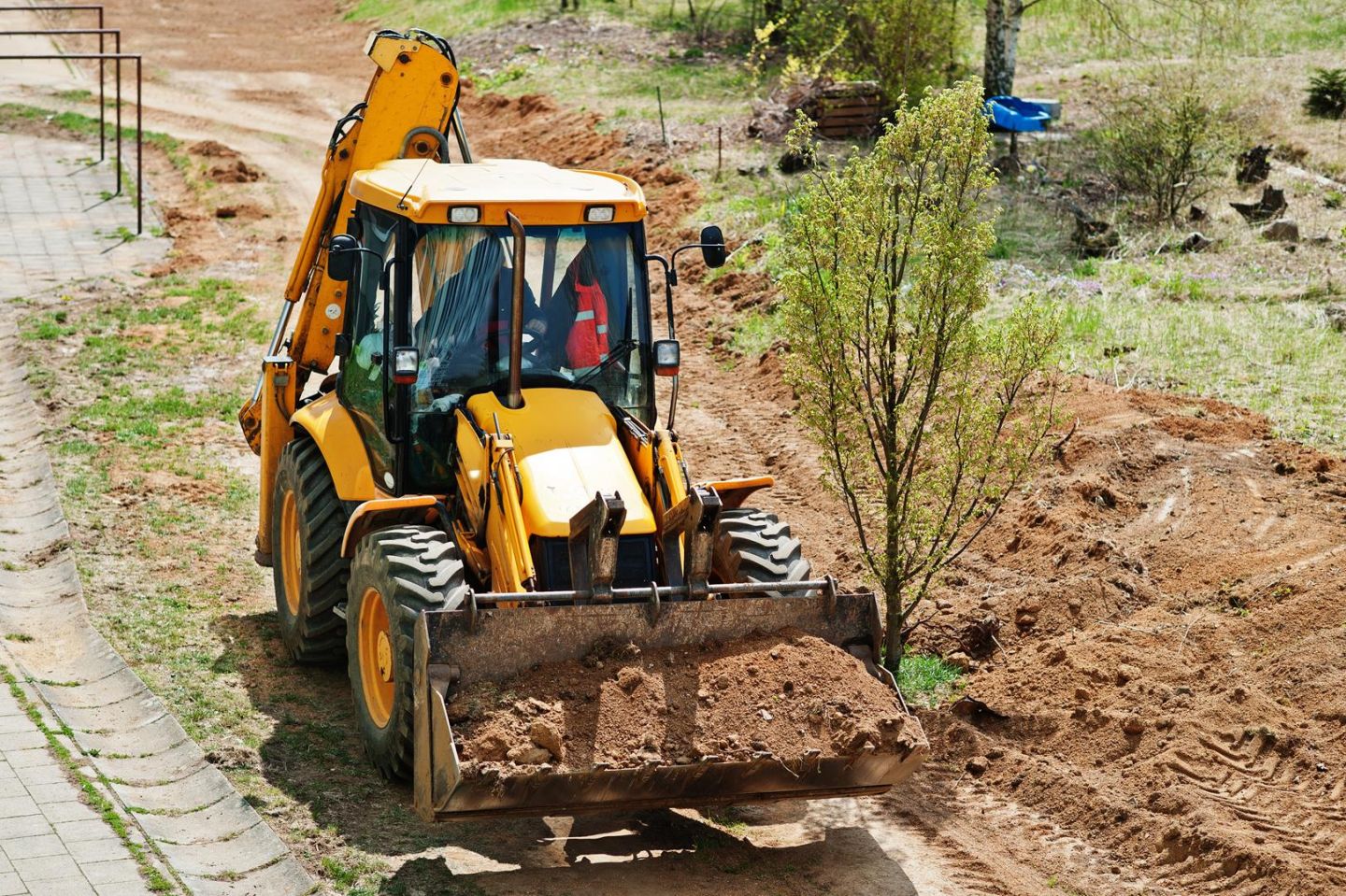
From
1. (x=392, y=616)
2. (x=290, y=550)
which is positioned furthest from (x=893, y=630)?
(x=290, y=550)

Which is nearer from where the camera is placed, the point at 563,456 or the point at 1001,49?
the point at 563,456

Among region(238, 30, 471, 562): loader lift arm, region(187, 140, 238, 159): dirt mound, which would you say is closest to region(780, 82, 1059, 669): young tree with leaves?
region(238, 30, 471, 562): loader lift arm

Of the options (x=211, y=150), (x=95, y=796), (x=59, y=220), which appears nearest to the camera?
(x=95, y=796)

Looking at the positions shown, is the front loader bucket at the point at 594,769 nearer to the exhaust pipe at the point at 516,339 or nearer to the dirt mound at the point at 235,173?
the exhaust pipe at the point at 516,339

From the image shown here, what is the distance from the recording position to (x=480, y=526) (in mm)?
8469

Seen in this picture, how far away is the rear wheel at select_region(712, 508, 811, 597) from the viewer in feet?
27.7

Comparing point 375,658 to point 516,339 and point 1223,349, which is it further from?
point 1223,349

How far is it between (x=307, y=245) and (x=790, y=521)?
4529 mm

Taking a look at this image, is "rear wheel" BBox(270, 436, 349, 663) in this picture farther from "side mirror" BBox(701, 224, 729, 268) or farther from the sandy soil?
"side mirror" BBox(701, 224, 729, 268)

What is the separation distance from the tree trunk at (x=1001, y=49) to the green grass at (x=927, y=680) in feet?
50.0

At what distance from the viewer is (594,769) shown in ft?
23.4

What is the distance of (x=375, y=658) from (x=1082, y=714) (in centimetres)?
427

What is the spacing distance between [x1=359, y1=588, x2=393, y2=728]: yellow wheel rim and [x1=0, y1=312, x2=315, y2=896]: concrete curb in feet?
2.83

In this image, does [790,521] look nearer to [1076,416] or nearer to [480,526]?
[1076,416]
